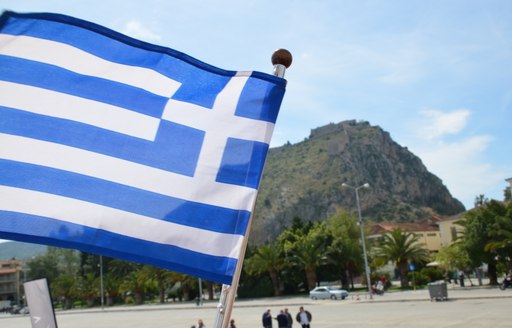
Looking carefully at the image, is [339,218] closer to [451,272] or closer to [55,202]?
[451,272]

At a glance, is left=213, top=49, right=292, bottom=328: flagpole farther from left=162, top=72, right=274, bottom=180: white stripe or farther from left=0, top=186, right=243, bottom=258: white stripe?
left=162, top=72, right=274, bottom=180: white stripe

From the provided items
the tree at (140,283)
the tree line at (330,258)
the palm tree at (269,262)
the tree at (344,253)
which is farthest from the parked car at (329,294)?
the tree at (140,283)

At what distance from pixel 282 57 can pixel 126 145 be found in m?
1.26

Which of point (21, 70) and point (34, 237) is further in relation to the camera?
point (21, 70)

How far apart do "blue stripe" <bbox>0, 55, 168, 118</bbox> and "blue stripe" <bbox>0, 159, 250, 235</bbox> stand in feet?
1.94

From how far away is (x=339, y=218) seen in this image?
61.8m

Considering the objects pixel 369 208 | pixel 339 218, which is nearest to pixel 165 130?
pixel 339 218

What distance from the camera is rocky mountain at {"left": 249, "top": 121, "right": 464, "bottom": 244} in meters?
146

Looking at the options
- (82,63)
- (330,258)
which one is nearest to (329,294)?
(330,258)

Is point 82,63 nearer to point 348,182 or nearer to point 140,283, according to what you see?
point 140,283

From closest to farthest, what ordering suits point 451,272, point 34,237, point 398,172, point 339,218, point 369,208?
point 34,237
point 451,272
point 339,218
point 369,208
point 398,172

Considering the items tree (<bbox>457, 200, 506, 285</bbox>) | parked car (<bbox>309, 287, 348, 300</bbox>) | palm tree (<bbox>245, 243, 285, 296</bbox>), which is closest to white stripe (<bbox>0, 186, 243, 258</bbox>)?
tree (<bbox>457, 200, 506, 285</bbox>)

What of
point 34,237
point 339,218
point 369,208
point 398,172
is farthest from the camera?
point 398,172

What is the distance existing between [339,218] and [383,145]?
376 ft
